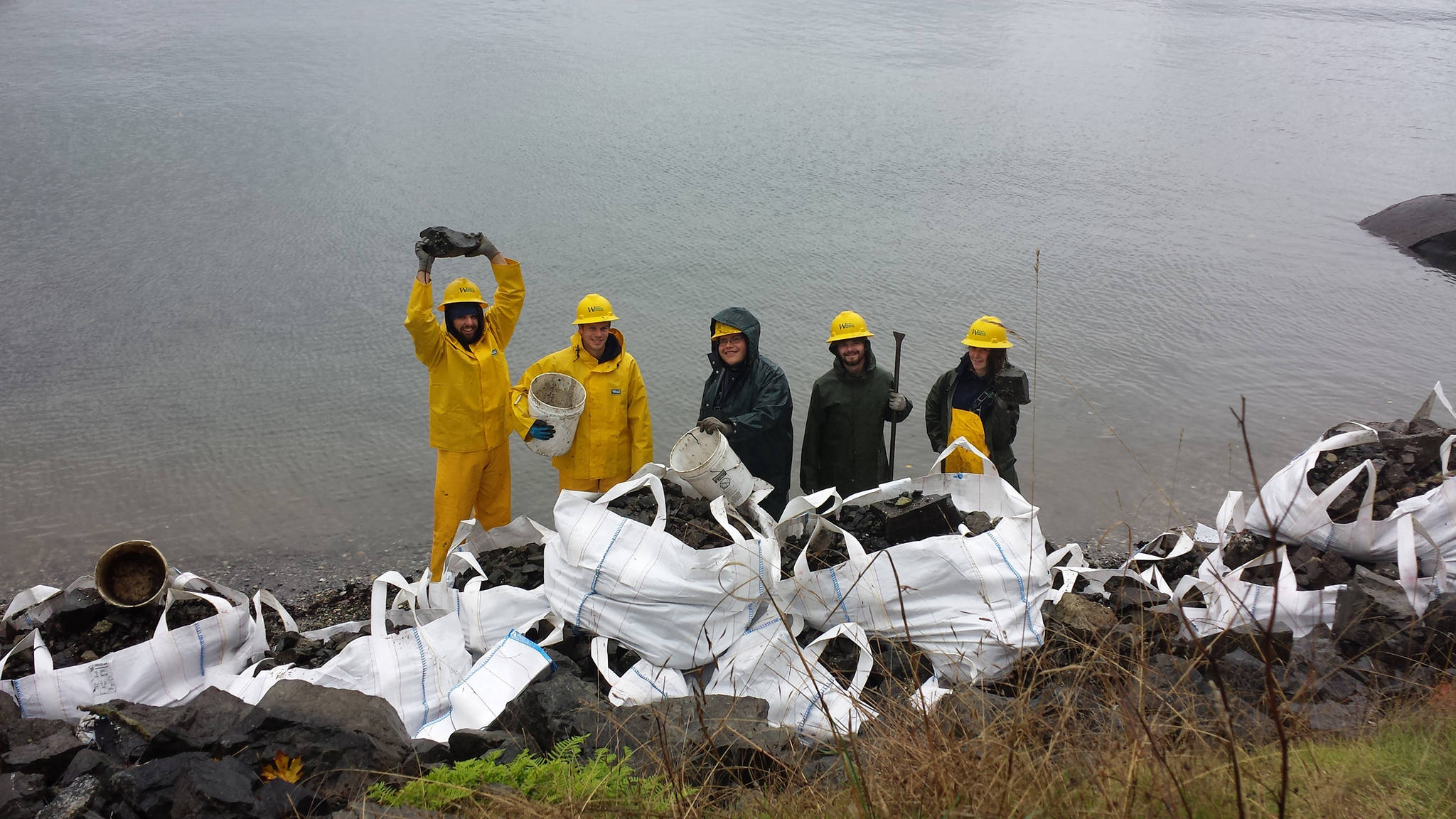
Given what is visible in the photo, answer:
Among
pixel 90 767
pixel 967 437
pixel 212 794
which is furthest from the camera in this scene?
pixel 967 437

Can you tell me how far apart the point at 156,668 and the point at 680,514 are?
5.60ft

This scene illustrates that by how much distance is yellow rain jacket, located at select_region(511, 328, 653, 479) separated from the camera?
12.8ft

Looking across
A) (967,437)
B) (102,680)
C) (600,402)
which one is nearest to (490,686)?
(102,680)

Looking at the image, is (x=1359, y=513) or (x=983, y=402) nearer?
(x=1359, y=513)

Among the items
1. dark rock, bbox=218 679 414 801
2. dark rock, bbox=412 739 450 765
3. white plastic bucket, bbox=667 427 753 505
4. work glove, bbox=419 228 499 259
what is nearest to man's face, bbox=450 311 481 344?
work glove, bbox=419 228 499 259

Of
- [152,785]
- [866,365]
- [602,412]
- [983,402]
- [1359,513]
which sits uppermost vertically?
[866,365]

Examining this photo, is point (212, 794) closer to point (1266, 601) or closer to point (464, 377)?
point (464, 377)

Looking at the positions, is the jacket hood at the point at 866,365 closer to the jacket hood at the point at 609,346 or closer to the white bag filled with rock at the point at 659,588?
the jacket hood at the point at 609,346

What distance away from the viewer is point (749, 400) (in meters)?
3.91

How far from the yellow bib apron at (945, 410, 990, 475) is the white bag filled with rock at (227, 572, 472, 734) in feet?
6.93

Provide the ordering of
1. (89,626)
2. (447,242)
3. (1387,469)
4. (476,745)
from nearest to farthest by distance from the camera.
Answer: (476,745)
(89,626)
(1387,469)
(447,242)

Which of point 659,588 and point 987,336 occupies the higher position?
point 987,336

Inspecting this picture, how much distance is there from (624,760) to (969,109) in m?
10.9

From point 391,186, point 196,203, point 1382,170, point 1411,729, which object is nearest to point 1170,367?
point 1411,729
